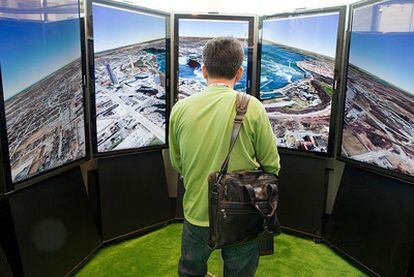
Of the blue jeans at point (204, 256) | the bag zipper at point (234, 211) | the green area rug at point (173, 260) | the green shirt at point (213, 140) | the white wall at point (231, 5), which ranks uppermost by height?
the white wall at point (231, 5)

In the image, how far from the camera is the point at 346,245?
273cm

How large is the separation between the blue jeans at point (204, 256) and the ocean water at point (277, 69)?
1.90 metres

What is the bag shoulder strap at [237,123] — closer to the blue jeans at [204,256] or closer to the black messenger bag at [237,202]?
the black messenger bag at [237,202]

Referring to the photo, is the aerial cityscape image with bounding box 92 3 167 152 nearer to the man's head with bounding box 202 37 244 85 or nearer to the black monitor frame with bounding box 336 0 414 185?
the man's head with bounding box 202 37 244 85

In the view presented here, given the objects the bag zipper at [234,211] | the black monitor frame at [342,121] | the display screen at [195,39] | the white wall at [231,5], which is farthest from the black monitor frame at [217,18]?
the bag zipper at [234,211]

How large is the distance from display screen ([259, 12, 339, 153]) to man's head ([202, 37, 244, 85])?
1605 millimetres

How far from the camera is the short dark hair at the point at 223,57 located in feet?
4.77

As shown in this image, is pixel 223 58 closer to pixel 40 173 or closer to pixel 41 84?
pixel 41 84

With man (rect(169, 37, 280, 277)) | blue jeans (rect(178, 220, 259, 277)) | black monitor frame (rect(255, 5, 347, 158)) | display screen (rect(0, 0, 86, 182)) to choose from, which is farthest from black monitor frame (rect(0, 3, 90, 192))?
black monitor frame (rect(255, 5, 347, 158))

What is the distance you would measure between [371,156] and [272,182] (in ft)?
4.54

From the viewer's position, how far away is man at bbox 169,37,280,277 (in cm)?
143

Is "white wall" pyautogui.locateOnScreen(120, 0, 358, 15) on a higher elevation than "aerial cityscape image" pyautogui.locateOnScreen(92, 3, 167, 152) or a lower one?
higher

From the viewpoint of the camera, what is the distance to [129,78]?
284cm

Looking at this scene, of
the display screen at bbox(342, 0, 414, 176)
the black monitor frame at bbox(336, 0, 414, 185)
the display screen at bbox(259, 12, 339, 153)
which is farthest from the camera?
the display screen at bbox(259, 12, 339, 153)
